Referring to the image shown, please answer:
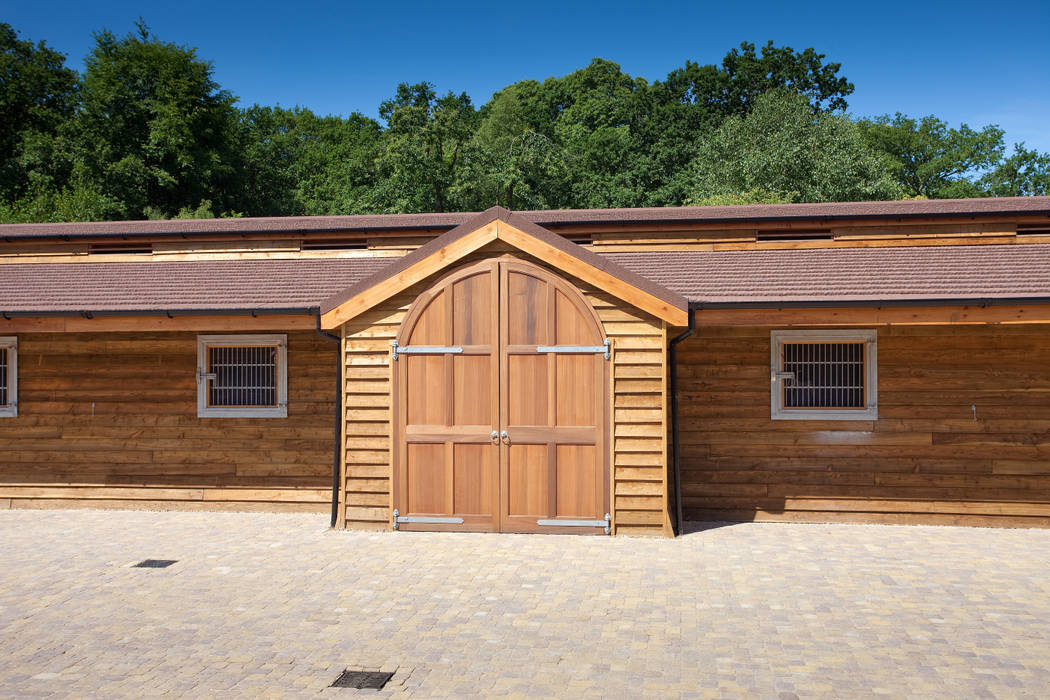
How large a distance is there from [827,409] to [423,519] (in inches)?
203

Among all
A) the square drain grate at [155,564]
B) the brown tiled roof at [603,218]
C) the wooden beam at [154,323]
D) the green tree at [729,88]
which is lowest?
the square drain grate at [155,564]

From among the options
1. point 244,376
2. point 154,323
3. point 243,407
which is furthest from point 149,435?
point 154,323

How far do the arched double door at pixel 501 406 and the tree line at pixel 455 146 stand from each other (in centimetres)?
2151

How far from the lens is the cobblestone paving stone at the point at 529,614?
5.24 meters

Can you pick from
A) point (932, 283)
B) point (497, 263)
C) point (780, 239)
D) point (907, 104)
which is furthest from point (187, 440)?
point (907, 104)

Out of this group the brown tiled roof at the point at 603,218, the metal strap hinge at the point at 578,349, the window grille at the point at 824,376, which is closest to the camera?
the metal strap hinge at the point at 578,349

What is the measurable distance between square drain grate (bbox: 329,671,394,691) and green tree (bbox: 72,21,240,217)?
110 feet

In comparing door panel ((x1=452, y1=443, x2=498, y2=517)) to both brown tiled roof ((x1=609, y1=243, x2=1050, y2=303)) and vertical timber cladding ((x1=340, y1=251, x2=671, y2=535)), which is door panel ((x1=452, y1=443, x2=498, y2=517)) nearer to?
vertical timber cladding ((x1=340, y1=251, x2=671, y2=535))

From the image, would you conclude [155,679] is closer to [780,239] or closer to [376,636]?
[376,636]

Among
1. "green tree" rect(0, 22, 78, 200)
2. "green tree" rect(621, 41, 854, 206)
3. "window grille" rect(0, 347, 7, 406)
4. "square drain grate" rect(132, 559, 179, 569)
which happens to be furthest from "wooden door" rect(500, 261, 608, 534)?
"green tree" rect(621, 41, 854, 206)

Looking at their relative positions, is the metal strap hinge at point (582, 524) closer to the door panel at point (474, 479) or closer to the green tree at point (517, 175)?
the door panel at point (474, 479)

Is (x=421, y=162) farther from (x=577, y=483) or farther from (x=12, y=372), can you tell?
(x=577, y=483)

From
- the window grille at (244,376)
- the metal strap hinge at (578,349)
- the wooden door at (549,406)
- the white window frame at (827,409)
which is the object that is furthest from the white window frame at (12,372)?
the white window frame at (827,409)

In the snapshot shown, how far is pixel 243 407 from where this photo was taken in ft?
37.8
